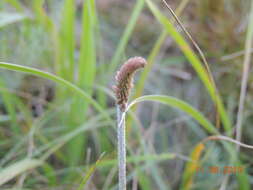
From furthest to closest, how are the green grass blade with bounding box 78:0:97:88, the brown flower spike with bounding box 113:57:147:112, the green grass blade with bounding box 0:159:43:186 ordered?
the green grass blade with bounding box 78:0:97:88
the green grass blade with bounding box 0:159:43:186
the brown flower spike with bounding box 113:57:147:112

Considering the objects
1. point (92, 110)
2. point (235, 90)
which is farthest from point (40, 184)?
point (235, 90)

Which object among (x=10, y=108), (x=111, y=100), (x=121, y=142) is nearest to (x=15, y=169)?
(x=10, y=108)

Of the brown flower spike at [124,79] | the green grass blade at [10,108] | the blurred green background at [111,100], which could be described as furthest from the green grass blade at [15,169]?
the brown flower spike at [124,79]

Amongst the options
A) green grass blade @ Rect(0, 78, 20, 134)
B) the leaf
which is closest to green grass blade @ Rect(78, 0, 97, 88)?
green grass blade @ Rect(0, 78, 20, 134)

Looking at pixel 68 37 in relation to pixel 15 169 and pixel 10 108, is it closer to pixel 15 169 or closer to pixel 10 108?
pixel 10 108

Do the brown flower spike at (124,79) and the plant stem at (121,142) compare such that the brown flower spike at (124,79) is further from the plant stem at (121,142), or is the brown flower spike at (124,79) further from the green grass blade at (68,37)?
the green grass blade at (68,37)

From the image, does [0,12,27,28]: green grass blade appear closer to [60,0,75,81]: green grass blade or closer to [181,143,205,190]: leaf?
[60,0,75,81]: green grass blade
